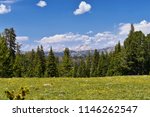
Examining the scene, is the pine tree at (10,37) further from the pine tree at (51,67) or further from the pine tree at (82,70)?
the pine tree at (82,70)

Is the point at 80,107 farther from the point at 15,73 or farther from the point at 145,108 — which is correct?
the point at 15,73

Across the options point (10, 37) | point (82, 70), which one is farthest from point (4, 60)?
point (82, 70)

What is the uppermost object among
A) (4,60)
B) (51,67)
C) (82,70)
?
(4,60)

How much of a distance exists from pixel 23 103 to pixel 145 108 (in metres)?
3.22

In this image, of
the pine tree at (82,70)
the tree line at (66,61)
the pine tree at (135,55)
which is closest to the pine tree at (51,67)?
the tree line at (66,61)

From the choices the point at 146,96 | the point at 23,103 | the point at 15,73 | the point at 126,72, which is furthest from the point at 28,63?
the point at 23,103

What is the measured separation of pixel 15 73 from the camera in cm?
10775

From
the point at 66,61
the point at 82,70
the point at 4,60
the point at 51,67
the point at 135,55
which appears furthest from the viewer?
the point at 82,70

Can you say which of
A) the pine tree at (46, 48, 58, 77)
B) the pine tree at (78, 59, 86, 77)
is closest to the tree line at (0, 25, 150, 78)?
the pine tree at (46, 48, 58, 77)

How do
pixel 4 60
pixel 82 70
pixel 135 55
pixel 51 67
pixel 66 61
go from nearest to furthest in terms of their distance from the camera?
pixel 4 60, pixel 135 55, pixel 51 67, pixel 66 61, pixel 82 70

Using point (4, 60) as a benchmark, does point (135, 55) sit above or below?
above

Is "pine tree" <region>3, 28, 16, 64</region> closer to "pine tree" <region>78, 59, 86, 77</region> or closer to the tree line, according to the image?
the tree line

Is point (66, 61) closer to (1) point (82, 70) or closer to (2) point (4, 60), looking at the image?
(1) point (82, 70)

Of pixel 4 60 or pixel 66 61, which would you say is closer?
pixel 4 60
